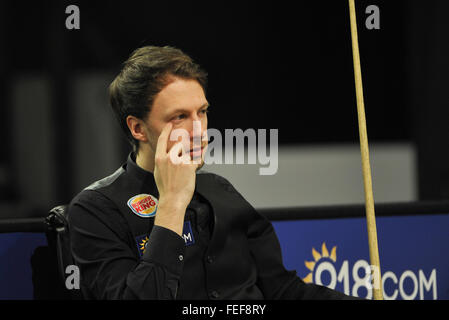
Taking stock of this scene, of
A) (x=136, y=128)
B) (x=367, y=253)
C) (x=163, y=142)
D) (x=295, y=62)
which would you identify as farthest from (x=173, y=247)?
(x=295, y=62)

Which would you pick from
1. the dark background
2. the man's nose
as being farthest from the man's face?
the dark background

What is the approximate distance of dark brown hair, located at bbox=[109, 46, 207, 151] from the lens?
170cm

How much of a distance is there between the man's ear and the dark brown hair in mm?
17

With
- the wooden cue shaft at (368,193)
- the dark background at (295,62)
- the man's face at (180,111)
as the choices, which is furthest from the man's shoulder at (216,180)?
the dark background at (295,62)

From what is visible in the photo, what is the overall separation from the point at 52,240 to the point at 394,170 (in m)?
3.76

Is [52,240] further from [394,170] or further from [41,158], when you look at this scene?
[41,158]

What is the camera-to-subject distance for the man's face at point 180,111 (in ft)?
5.56

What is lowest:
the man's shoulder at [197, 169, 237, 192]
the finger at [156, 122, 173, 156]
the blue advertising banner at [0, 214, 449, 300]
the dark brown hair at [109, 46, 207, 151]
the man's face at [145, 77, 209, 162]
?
the blue advertising banner at [0, 214, 449, 300]

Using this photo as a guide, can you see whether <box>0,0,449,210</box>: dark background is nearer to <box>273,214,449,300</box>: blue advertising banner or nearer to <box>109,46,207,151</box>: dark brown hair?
<box>273,214,449,300</box>: blue advertising banner

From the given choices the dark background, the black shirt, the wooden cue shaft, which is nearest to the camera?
the black shirt

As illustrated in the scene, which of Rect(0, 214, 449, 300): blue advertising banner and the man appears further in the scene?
Rect(0, 214, 449, 300): blue advertising banner

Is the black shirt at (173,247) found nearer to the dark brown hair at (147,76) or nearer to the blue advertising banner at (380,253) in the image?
the dark brown hair at (147,76)

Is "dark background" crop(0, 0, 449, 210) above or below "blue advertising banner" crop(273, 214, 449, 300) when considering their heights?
above
